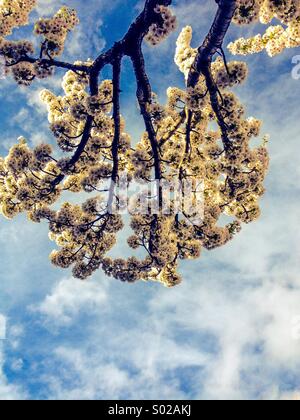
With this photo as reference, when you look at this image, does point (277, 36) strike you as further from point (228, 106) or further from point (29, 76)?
A: point (29, 76)

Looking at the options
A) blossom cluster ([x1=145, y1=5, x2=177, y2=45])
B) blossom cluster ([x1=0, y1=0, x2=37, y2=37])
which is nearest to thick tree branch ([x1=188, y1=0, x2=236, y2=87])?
blossom cluster ([x1=145, y1=5, x2=177, y2=45])

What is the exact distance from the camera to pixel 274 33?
38.5ft

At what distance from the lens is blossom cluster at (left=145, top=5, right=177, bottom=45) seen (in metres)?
10.1

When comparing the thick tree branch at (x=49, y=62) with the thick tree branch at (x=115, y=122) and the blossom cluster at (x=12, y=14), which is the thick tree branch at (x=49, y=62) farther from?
the thick tree branch at (x=115, y=122)

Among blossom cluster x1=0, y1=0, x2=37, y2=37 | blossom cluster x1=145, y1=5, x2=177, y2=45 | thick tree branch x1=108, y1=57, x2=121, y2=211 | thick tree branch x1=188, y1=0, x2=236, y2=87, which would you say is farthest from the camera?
thick tree branch x1=108, y1=57, x2=121, y2=211

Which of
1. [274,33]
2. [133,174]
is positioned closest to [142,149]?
[133,174]

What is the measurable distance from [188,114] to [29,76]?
485 centimetres

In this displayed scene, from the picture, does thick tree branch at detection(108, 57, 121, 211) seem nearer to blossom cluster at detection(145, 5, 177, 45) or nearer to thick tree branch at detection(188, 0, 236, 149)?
blossom cluster at detection(145, 5, 177, 45)

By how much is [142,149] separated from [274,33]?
18.0 ft

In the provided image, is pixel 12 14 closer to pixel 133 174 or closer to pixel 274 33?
pixel 133 174

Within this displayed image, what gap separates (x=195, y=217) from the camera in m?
12.8

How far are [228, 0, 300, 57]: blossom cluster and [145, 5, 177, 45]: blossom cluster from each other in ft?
7.36

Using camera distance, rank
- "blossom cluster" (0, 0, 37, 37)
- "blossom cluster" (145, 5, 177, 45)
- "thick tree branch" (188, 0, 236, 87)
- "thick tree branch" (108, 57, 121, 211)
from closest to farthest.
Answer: "thick tree branch" (188, 0, 236, 87) → "blossom cluster" (145, 5, 177, 45) → "blossom cluster" (0, 0, 37, 37) → "thick tree branch" (108, 57, 121, 211)

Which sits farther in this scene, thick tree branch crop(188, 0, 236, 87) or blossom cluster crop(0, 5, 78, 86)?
blossom cluster crop(0, 5, 78, 86)
